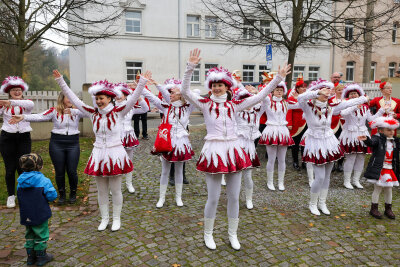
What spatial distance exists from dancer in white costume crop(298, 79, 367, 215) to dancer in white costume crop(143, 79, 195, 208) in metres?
1.92

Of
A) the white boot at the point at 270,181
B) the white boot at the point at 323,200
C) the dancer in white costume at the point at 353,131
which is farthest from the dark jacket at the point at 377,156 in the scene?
the white boot at the point at 270,181

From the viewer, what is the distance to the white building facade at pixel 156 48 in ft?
76.7

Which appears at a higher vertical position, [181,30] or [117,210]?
[181,30]

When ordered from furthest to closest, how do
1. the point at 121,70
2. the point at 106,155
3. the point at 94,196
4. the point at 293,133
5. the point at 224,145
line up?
the point at 121,70 → the point at 293,133 → the point at 94,196 → the point at 106,155 → the point at 224,145

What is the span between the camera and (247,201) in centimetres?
551

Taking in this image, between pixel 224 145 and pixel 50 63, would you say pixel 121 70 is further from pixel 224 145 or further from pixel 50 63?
pixel 50 63

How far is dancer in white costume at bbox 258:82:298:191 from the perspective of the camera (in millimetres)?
6223

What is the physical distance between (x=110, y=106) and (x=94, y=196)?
7.89 ft

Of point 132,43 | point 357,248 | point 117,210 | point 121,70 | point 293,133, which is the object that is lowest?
point 357,248

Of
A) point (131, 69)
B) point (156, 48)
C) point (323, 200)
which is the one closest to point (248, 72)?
Result: point (156, 48)

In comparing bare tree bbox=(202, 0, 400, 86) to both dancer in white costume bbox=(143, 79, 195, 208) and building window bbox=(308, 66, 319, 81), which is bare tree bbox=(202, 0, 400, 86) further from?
building window bbox=(308, 66, 319, 81)

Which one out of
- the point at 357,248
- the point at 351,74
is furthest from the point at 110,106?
the point at 351,74

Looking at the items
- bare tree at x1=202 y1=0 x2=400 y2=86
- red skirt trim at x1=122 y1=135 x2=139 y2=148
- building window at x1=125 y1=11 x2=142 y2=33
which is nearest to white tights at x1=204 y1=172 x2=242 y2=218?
red skirt trim at x1=122 y1=135 x2=139 y2=148

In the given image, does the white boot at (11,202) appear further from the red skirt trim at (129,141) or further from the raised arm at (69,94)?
the raised arm at (69,94)
